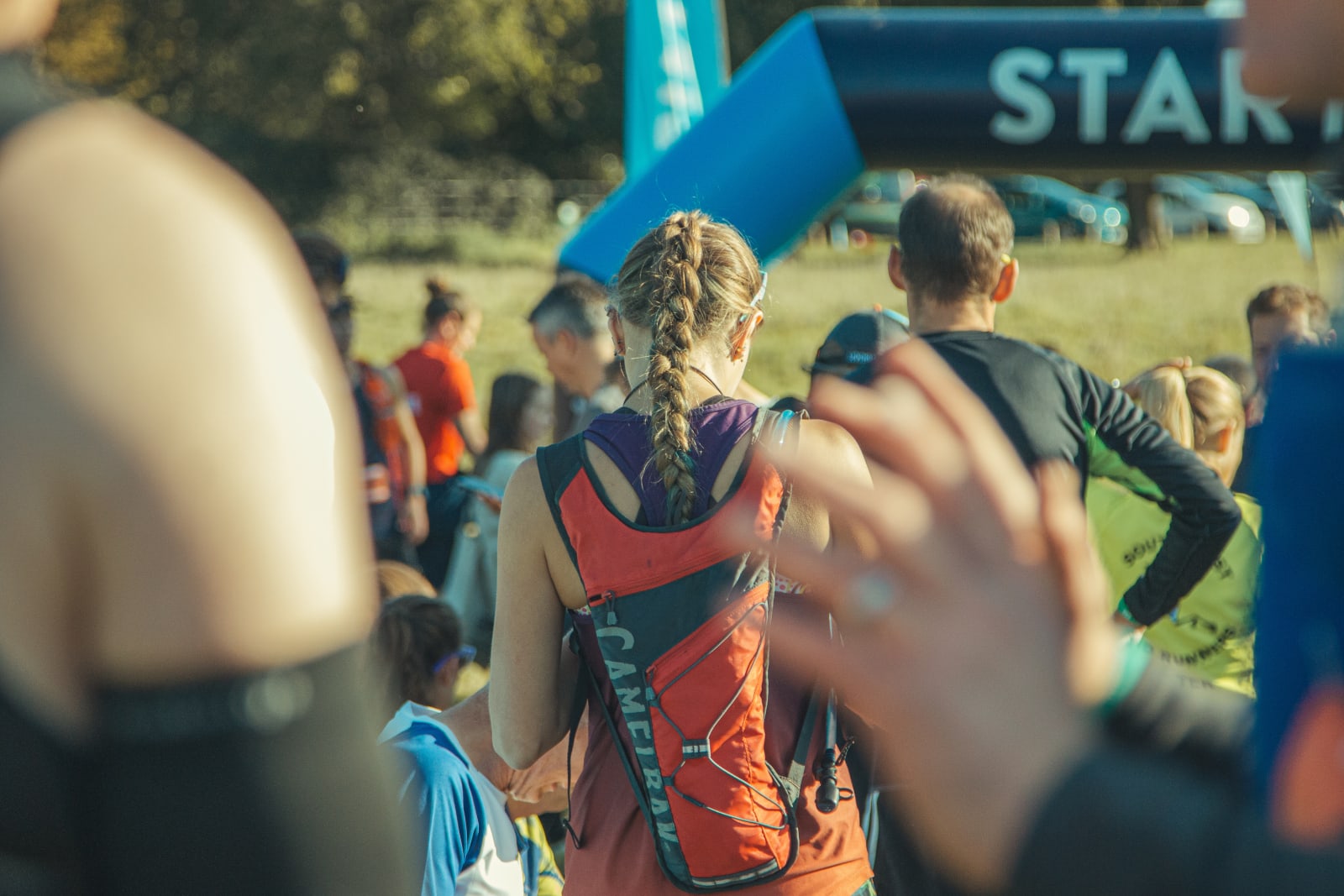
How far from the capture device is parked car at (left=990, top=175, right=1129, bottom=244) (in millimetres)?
23750

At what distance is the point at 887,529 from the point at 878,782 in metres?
2.32

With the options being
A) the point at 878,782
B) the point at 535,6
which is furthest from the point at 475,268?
the point at 878,782

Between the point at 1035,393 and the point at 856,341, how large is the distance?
2.54 ft

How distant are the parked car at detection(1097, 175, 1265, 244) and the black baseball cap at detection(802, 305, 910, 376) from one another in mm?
21363

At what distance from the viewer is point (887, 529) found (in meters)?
0.74

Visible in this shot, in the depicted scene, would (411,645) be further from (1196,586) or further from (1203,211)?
(1203,211)

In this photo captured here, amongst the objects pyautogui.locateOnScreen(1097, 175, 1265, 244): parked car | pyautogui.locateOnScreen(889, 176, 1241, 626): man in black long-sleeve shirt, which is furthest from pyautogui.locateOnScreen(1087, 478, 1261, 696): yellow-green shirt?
pyautogui.locateOnScreen(1097, 175, 1265, 244): parked car

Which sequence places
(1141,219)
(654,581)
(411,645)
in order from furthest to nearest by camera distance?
1. (1141,219)
2. (411,645)
3. (654,581)

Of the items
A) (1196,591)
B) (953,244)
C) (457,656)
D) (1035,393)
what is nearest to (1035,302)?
(1196,591)

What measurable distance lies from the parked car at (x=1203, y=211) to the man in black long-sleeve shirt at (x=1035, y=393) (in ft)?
71.4

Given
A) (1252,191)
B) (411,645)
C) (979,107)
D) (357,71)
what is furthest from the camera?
(357,71)

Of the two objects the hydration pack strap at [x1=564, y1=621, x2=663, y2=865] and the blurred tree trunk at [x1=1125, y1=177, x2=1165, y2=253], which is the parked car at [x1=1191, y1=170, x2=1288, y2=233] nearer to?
the blurred tree trunk at [x1=1125, y1=177, x2=1165, y2=253]

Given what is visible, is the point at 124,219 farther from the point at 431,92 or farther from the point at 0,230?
the point at 431,92

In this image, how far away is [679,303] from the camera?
7.63 ft
